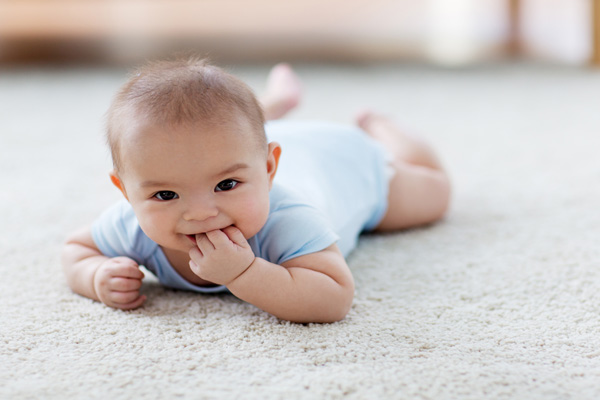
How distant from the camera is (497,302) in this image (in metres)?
0.77

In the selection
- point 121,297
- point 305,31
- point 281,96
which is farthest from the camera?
point 305,31

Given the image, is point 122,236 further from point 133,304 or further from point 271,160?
point 271,160

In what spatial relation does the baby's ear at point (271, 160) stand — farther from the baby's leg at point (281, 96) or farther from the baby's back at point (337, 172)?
the baby's leg at point (281, 96)

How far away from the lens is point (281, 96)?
1.37 metres

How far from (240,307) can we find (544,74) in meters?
1.90

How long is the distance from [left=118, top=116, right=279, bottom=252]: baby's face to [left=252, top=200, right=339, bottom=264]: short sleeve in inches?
2.0

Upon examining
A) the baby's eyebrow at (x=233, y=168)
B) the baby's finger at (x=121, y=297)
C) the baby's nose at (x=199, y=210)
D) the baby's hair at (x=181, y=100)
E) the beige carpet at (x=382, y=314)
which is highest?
the baby's hair at (x=181, y=100)

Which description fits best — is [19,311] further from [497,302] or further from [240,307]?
[497,302]

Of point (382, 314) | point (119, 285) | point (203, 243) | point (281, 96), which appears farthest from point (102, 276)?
point (281, 96)

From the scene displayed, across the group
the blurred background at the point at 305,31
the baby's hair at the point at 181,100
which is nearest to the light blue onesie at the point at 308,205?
the baby's hair at the point at 181,100

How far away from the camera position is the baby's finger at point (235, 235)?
706 mm

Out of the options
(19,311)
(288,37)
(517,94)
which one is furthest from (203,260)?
(288,37)

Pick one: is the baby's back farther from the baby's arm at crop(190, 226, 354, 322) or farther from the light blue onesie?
the baby's arm at crop(190, 226, 354, 322)

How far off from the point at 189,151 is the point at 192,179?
0.03m
